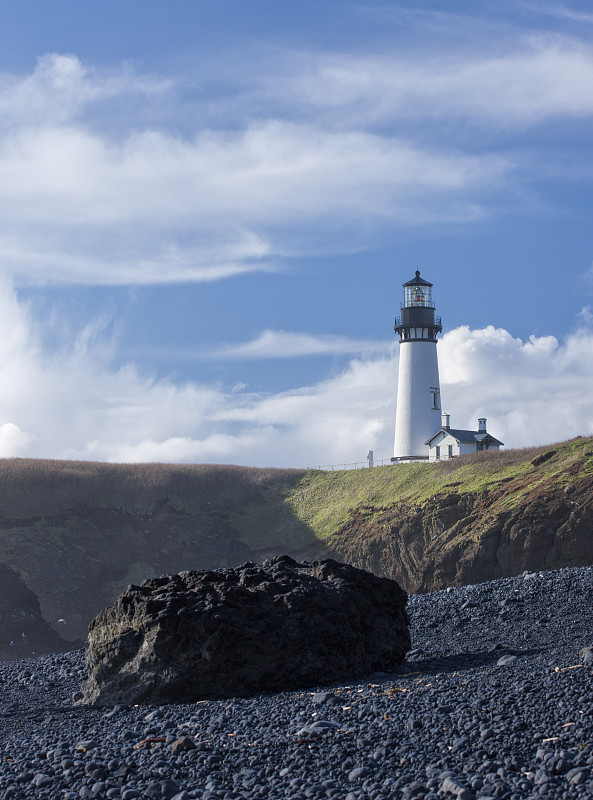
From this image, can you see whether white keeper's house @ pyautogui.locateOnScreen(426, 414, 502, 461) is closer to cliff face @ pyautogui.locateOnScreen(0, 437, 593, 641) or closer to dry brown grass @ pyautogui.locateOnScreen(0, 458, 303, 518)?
cliff face @ pyautogui.locateOnScreen(0, 437, 593, 641)

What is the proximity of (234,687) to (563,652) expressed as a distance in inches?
194

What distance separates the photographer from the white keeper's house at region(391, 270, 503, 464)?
4972 cm

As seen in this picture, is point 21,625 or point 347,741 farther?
point 21,625

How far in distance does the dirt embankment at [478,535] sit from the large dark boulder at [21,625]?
1296 centimetres

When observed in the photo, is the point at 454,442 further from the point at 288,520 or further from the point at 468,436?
the point at 288,520

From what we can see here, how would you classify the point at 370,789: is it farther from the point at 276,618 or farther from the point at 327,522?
the point at 327,522

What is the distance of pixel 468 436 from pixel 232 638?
3886 cm

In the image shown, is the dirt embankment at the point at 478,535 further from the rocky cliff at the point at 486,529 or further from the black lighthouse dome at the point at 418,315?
the black lighthouse dome at the point at 418,315

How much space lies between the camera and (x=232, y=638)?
11.3 m

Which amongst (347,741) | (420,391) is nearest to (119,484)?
(420,391)

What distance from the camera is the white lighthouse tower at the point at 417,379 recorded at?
5012 cm

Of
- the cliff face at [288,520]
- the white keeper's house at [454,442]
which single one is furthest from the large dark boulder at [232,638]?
the white keeper's house at [454,442]

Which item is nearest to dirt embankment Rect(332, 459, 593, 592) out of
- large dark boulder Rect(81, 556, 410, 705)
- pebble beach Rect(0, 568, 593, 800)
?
pebble beach Rect(0, 568, 593, 800)

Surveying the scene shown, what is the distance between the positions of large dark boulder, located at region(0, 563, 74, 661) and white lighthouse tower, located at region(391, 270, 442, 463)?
2530cm
